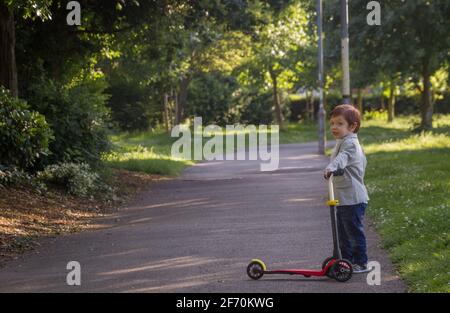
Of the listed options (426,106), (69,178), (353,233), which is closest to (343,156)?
(353,233)

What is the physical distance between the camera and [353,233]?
28.0ft

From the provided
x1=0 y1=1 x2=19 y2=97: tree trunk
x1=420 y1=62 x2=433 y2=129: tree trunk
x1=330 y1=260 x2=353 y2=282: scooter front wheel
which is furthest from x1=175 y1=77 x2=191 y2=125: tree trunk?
x1=330 y1=260 x2=353 y2=282: scooter front wheel

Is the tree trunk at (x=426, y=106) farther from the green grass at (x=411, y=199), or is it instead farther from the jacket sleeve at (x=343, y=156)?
the jacket sleeve at (x=343, y=156)

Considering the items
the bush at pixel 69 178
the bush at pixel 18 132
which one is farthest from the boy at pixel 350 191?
the bush at pixel 69 178

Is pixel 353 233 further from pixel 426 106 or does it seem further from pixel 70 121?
pixel 426 106

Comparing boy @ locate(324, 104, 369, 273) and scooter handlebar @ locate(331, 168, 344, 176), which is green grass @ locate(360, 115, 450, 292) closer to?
boy @ locate(324, 104, 369, 273)

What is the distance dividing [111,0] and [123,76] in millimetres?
8429

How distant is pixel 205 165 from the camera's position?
2577 centimetres

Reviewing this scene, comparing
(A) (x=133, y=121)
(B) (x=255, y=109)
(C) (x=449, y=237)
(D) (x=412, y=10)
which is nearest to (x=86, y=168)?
(C) (x=449, y=237)

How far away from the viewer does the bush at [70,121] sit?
54.6 feet

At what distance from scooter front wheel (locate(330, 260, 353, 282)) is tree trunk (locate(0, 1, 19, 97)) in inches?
358

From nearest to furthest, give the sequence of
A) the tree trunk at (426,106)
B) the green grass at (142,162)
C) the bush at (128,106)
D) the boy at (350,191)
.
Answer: the boy at (350,191) < the green grass at (142,162) < the tree trunk at (426,106) < the bush at (128,106)

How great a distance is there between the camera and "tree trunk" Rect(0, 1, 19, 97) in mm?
15523

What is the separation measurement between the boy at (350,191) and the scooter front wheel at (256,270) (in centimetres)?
90
